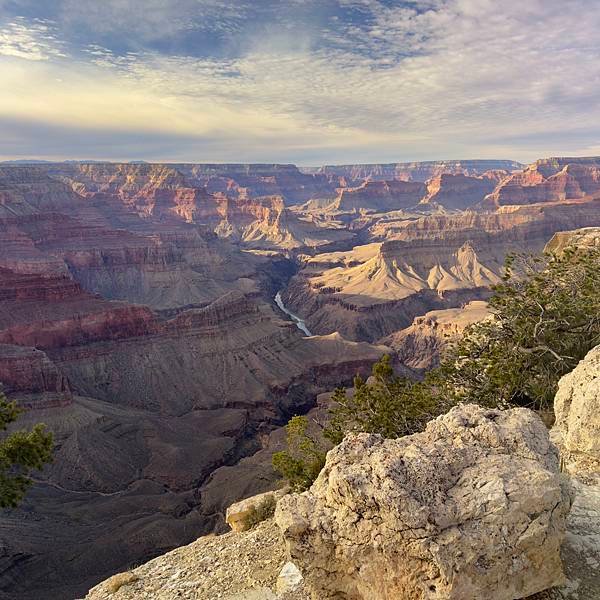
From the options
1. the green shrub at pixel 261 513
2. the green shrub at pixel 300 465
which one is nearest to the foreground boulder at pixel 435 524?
the green shrub at pixel 261 513

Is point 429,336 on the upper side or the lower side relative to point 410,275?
lower

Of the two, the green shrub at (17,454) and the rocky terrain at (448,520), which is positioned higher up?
the rocky terrain at (448,520)

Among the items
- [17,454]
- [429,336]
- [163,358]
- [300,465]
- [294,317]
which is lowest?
[294,317]

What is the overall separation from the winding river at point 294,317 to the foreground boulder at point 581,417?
10892 centimetres

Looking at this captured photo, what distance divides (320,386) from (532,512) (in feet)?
270

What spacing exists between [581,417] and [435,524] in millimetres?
8892

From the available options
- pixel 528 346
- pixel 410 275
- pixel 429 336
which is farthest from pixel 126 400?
pixel 410 275

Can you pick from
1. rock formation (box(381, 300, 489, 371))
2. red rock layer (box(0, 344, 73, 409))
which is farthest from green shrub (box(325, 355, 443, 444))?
rock formation (box(381, 300, 489, 371))

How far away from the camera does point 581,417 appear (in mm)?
15664

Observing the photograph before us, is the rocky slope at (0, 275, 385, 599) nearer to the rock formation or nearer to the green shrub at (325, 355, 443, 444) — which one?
the rock formation

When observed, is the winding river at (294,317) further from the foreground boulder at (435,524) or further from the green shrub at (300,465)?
the foreground boulder at (435,524)

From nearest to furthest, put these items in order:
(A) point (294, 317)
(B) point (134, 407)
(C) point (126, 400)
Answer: (B) point (134, 407)
(C) point (126, 400)
(A) point (294, 317)

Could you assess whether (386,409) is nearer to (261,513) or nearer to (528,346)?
(261,513)

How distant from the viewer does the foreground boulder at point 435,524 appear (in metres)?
9.20
